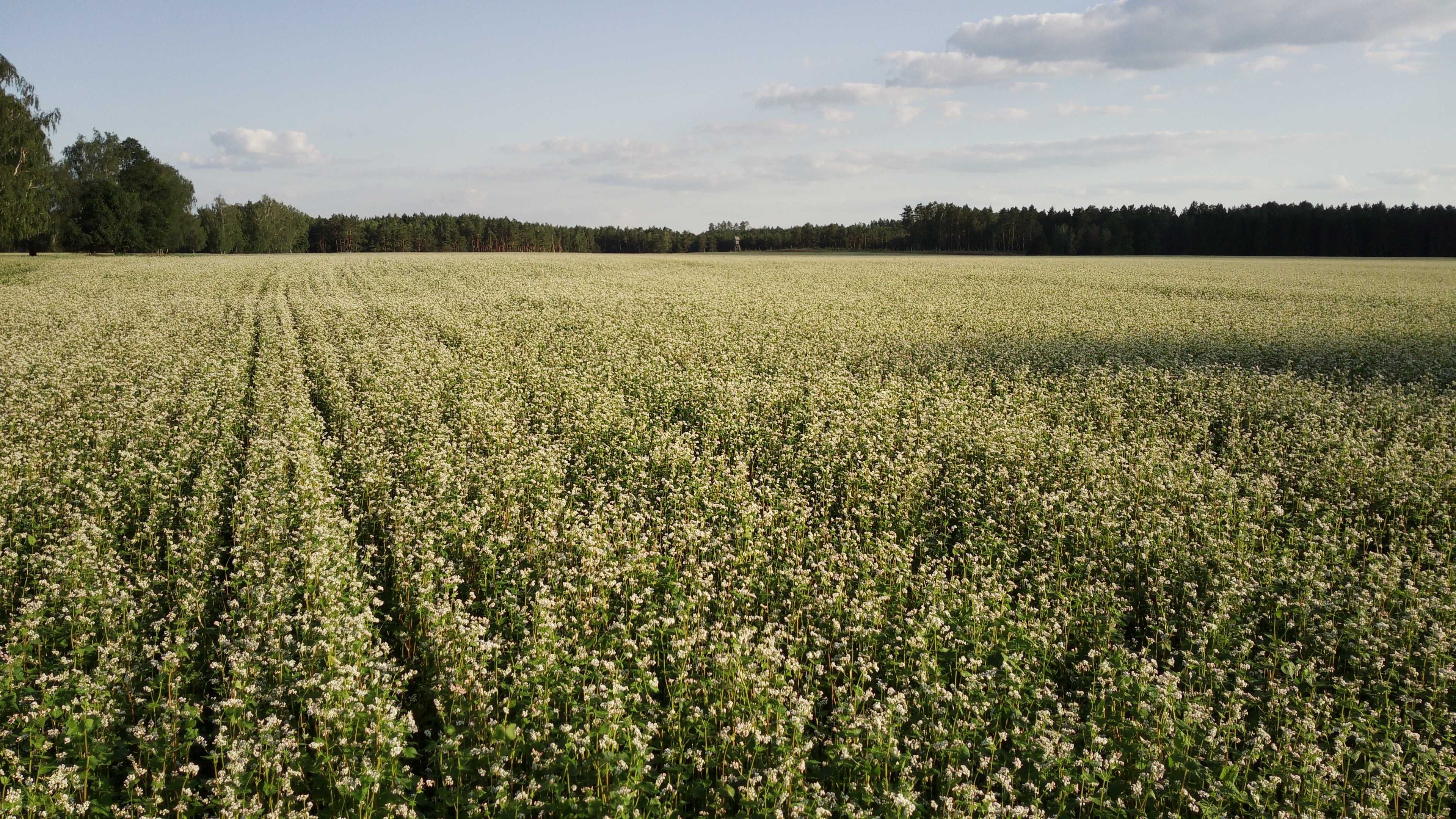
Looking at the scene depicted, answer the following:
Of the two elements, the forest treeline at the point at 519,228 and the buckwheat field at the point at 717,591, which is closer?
the buckwheat field at the point at 717,591

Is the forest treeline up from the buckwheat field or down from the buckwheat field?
up

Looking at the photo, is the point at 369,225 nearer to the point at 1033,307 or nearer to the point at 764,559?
the point at 1033,307

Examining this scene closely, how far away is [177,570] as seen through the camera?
7.47 meters

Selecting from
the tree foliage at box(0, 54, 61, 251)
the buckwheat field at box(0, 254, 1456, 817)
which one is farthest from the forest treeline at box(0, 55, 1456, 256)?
the buckwheat field at box(0, 254, 1456, 817)

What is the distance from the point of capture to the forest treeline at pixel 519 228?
54125 mm

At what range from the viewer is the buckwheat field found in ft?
15.7

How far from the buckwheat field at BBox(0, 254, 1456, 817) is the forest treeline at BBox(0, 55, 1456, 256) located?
171 ft

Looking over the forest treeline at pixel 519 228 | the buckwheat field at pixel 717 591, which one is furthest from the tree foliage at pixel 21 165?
the buckwheat field at pixel 717 591

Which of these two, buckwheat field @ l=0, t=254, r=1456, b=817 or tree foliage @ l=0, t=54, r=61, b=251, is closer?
buckwheat field @ l=0, t=254, r=1456, b=817

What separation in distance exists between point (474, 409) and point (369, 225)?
129 metres

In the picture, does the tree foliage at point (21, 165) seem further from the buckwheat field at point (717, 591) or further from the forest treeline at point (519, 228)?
the buckwheat field at point (717, 591)

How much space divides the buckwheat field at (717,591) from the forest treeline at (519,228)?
52153 millimetres

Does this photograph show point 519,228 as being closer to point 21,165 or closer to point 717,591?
point 21,165

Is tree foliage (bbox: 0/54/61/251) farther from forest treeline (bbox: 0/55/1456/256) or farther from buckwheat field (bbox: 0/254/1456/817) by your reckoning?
buckwheat field (bbox: 0/254/1456/817)
